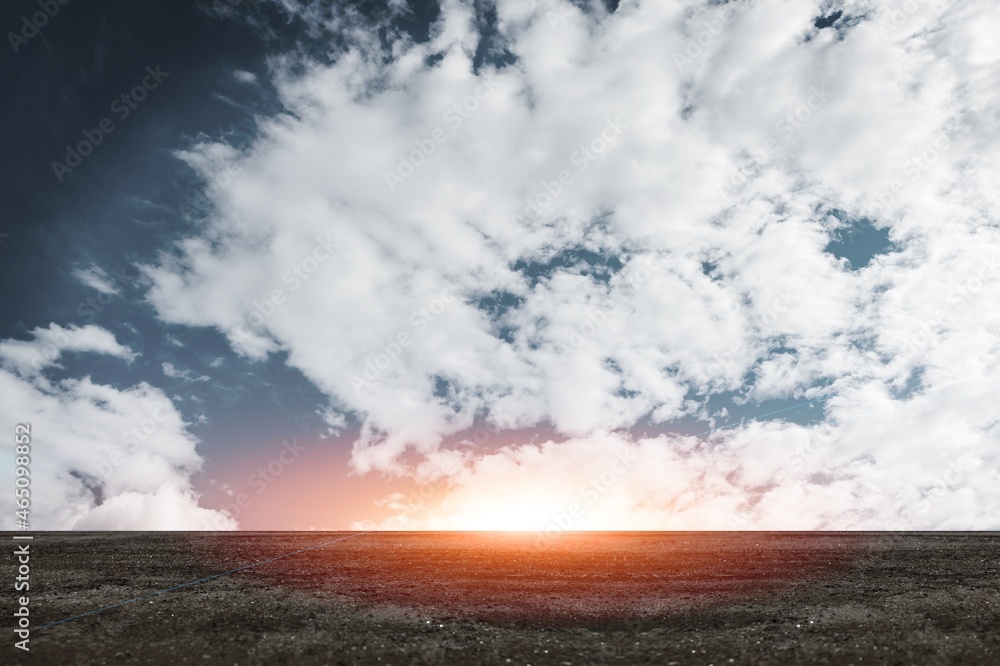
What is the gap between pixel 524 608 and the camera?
711 inches

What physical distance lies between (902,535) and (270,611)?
136 feet

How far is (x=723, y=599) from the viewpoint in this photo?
1916 centimetres

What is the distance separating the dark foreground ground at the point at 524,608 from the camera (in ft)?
46.3

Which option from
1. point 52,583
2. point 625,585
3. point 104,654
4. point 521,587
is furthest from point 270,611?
point 625,585

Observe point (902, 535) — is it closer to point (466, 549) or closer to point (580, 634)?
point (466, 549)

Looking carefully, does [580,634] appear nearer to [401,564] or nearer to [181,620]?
[181,620]

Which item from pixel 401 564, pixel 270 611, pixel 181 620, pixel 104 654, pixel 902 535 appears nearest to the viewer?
pixel 104 654

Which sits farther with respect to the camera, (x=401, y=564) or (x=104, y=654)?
(x=401, y=564)

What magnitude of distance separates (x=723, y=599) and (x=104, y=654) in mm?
18333

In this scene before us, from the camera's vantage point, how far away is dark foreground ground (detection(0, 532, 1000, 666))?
14109 mm

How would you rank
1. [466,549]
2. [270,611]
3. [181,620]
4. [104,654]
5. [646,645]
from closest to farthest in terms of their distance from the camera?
1. [104,654]
2. [646,645]
3. [181,620]
4. [270,611]
5. [466,549]

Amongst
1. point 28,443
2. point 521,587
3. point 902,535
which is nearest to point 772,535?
point 902,535

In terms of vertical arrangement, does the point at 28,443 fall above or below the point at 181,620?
above

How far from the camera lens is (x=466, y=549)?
3259 cm
